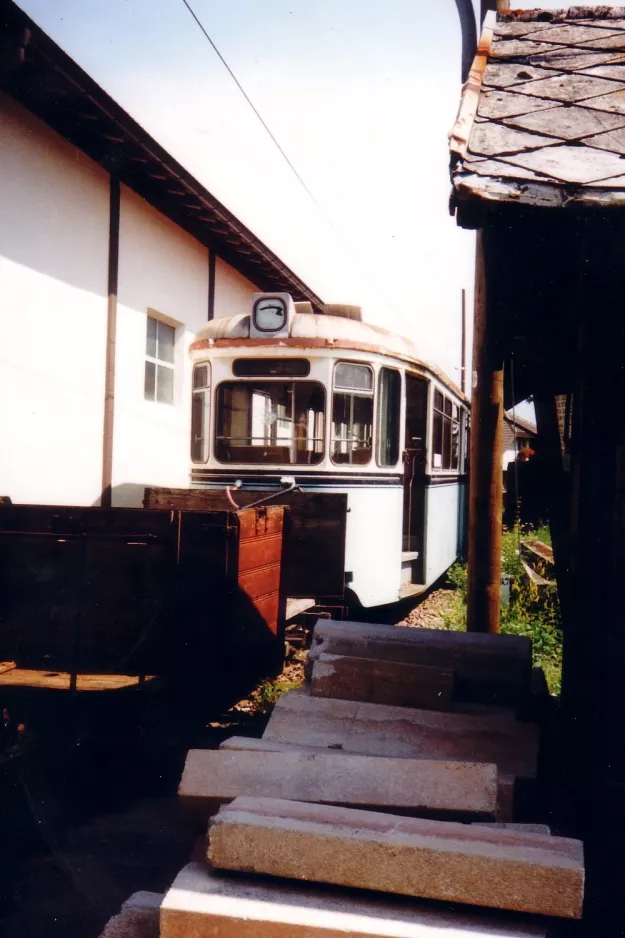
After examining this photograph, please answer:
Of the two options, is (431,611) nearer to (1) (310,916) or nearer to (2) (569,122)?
(2) (569,122)

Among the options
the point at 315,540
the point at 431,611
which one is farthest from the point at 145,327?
the point at 431,611

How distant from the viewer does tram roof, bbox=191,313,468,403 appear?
23.2ft

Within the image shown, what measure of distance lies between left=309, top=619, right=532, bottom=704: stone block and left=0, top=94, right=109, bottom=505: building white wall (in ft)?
13.7

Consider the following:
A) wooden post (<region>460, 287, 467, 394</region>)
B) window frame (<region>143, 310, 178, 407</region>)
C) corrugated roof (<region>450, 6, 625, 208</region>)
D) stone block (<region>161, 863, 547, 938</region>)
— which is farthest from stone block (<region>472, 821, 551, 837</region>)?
wooden post (<region>460, 287, 467, 394</region>)

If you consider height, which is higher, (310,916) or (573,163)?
(573,163)

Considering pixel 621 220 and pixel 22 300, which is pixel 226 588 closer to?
pixel 621 220

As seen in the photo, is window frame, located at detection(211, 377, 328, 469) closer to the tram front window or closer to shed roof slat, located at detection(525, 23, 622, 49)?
the tram front window

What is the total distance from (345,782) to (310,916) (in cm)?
47

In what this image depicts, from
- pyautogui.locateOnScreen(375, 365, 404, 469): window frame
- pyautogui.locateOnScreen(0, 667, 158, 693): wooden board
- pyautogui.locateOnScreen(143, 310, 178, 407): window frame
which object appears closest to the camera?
pyautogui.locateOnScreen(0, 667, 158, 693): wooden board

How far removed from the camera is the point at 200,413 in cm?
754

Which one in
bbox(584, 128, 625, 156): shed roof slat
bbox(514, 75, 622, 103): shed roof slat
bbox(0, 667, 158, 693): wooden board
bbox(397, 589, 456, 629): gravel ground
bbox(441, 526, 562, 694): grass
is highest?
bbox(514, 75, 622, 103): shed roof slat

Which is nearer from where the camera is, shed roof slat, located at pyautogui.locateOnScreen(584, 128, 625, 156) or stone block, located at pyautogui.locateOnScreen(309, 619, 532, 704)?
shed roof slat, located at pyautogui.locateOnScreen(584, 128, 625, 156)

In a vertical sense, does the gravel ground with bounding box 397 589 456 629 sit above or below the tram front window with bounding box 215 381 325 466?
below

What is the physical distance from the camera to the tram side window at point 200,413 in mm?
7426
